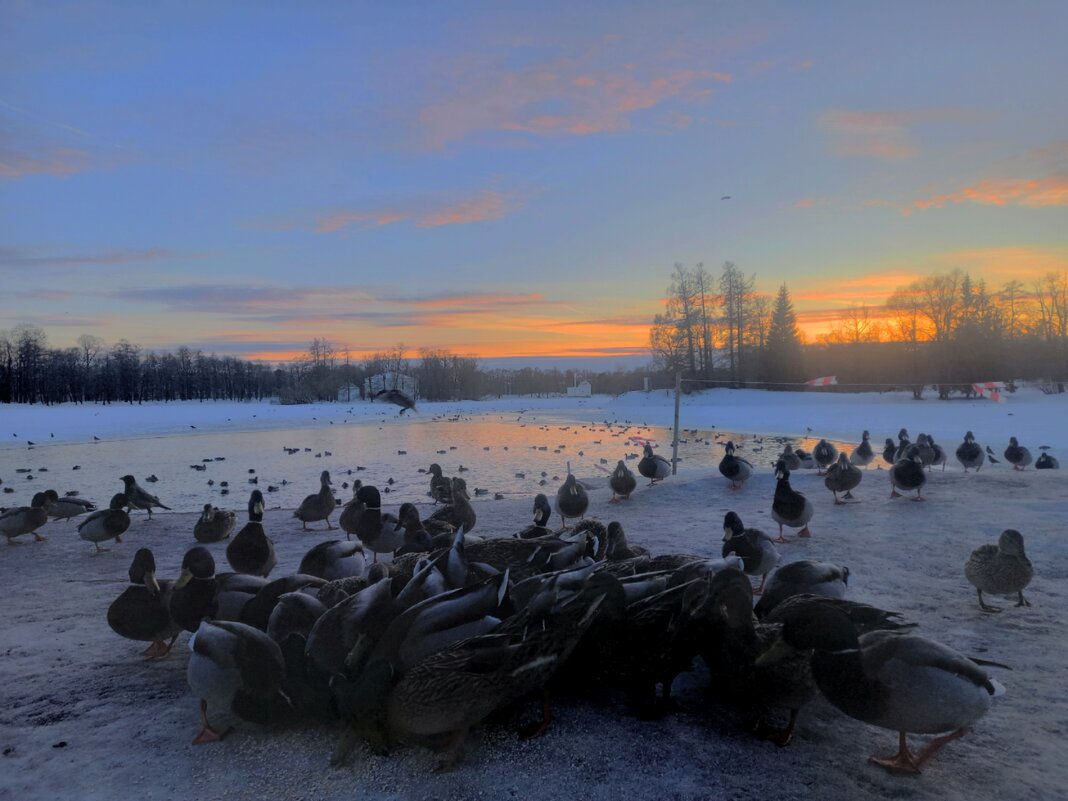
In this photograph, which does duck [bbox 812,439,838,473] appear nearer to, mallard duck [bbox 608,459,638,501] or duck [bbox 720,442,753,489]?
duck [bbox 720,442,753,489]

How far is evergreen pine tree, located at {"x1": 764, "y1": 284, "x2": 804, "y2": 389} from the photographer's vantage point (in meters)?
51.0

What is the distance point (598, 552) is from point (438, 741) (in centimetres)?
269

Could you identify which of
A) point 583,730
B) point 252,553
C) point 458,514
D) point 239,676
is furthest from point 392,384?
point 583,730

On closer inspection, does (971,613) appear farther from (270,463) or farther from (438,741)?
(270,463)

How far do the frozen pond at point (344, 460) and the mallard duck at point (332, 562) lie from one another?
19.8 ft

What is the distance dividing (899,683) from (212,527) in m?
8.42

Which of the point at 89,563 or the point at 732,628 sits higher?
the point at 732,628

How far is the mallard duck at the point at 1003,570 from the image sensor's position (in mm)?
5223

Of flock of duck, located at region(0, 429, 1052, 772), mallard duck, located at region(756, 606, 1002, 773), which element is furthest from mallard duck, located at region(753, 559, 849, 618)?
mallard duck, located at region(756, 606, 1002, 773)

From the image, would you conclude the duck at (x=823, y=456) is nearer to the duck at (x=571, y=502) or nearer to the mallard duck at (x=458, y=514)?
the duck at (x=571, y=502)

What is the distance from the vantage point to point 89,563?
7.98 meters

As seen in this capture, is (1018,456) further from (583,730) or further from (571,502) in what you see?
(583,730)

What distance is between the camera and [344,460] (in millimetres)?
20469

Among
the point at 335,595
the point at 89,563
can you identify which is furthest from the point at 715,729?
the point at 89,563
